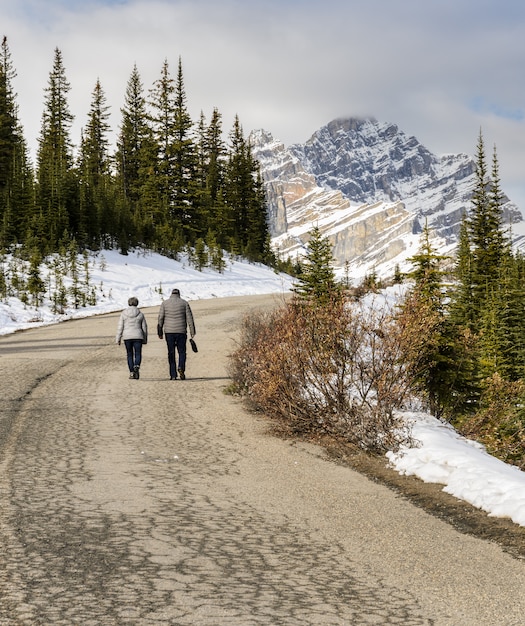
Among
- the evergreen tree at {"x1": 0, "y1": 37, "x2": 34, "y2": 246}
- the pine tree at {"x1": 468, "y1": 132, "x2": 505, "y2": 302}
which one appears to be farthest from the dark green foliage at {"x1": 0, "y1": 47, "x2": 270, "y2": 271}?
the pine tree at {"x1": 468, "y1": 132, "x2": 505, "y2": 302}

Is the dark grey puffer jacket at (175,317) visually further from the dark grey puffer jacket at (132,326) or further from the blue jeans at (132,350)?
the blue jeans at (132,350)

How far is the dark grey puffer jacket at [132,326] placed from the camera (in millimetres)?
11930

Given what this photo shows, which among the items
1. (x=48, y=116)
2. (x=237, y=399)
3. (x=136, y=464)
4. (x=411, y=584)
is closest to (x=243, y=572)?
(x=411, y=584)

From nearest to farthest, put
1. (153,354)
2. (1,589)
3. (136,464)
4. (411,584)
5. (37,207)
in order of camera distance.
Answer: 1. (1,589)
2. (411,584)
3. (136,464)
4. (153,354)
5. (37,207)

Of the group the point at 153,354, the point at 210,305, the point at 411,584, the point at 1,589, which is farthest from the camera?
the point at 210,305

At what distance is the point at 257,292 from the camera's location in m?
36.6

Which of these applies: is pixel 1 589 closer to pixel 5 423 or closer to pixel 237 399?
pixel 5 423

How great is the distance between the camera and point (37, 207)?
29875 millimetres

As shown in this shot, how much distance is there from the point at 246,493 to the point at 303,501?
20.7 inches

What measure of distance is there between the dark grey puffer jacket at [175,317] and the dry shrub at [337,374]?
432cm

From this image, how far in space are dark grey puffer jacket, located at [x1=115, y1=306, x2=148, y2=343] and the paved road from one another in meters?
3.73

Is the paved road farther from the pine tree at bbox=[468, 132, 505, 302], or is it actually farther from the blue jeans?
the pine tree at bbox=[468, 132, 505, 302]

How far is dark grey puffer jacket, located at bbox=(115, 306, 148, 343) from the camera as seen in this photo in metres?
11.9

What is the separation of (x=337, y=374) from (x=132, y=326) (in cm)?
571
